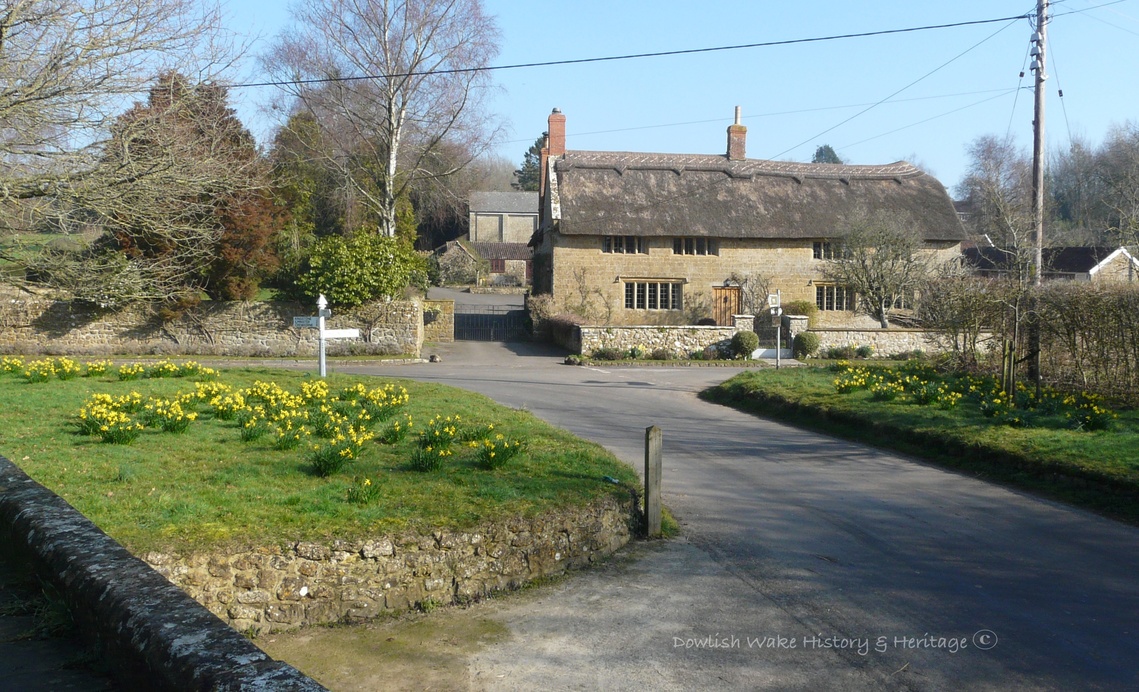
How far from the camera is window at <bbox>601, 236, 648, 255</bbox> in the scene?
4169cm

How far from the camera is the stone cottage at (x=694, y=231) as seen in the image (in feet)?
136

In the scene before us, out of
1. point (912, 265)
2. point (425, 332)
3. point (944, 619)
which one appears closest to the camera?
point (944, 619)

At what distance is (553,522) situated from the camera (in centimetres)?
830

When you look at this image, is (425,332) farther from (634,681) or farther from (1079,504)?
(634,681)

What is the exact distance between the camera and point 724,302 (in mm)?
42500

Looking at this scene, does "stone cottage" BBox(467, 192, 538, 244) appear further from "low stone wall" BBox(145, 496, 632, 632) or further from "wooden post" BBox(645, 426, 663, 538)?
"low stone wall" BBox(145, 496, 632, 632)

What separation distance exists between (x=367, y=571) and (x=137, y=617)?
4.17 metres

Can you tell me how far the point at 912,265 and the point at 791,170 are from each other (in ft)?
37.0

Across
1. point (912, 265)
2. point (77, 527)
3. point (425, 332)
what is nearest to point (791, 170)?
point (912, 265)

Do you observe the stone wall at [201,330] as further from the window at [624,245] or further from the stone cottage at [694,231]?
the window at [624,245]

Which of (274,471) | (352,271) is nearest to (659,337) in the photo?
(352,271)

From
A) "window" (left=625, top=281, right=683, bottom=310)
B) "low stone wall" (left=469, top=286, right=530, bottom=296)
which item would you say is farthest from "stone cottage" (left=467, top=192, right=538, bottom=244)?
"window" (left=625, top=281, right=683, bottom=310)

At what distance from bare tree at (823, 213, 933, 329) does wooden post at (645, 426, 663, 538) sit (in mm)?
29162

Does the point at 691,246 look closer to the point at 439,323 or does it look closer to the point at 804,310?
the point at 804,310
